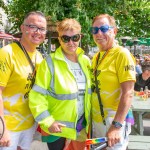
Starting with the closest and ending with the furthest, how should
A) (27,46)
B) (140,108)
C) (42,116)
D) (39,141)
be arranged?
1. (42,116)
2. (27,46)
3. (39,141)
4. (140,108)

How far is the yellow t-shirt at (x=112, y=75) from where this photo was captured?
2.60 meters

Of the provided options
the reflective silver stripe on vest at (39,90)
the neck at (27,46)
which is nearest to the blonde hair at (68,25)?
the neck at (27,46)

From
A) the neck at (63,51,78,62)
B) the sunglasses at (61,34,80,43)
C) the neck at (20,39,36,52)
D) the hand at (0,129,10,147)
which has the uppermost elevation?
the sunglasses at (61,34,80,43)

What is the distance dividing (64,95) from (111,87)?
38cm

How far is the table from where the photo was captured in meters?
5.37

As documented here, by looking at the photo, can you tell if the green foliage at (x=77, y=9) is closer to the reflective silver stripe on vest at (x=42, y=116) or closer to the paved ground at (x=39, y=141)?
the paved ground at (x=39, y=141)

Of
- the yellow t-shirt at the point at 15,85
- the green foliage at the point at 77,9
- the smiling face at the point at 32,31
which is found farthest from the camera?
the green foliage at the point at 77,9

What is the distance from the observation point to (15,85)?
2.74 m

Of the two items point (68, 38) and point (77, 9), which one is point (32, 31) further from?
point (77, 9)

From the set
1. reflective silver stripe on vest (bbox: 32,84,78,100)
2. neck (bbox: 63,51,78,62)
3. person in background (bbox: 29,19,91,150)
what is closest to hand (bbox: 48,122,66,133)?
person in background (bbox: 29,19,91,150)

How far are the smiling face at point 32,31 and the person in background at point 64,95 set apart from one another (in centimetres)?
23

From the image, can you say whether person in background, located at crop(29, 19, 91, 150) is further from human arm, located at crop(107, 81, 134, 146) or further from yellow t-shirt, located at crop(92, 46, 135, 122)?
human arm, located at crop(107, 81, 134, 146)

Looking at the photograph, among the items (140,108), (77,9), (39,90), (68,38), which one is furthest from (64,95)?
(77,9)

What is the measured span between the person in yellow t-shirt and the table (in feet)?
9.16
